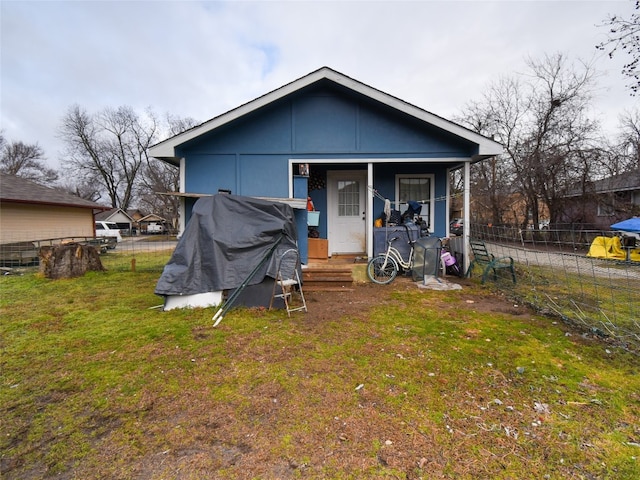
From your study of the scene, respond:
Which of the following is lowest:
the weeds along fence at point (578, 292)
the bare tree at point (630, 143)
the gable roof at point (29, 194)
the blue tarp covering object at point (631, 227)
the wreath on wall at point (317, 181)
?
the weeds along fence at point (578, 292)

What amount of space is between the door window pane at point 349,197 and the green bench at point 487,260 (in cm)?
289

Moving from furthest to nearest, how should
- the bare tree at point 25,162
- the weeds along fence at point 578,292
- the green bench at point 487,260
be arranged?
the bare tree at point 25,162
the green bench at point 487,260
the weeds along fence at point 578,292

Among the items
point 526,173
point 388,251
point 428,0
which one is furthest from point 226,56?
point 526,173

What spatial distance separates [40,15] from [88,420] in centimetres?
947

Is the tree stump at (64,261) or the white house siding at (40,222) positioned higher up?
the white house siding at (40,222)

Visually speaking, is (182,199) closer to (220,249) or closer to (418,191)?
(220,249)

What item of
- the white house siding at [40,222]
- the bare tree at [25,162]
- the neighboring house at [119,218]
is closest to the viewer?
the white house siding at [40,222]

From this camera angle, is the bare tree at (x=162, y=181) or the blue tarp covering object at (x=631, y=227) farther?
the bare tree at (x=162, y=181)

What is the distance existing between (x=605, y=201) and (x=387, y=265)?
14838 millimetres

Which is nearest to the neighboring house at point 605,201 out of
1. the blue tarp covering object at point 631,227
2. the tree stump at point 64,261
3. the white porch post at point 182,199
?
the blue tarp covering object at point 631,227

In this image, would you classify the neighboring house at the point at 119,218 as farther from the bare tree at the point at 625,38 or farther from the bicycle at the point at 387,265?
the bare tree at the point at 625,38

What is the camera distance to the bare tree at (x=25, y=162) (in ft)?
112

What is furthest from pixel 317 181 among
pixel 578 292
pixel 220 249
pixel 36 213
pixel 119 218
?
pixel 119 218

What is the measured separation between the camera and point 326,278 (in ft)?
20.3
